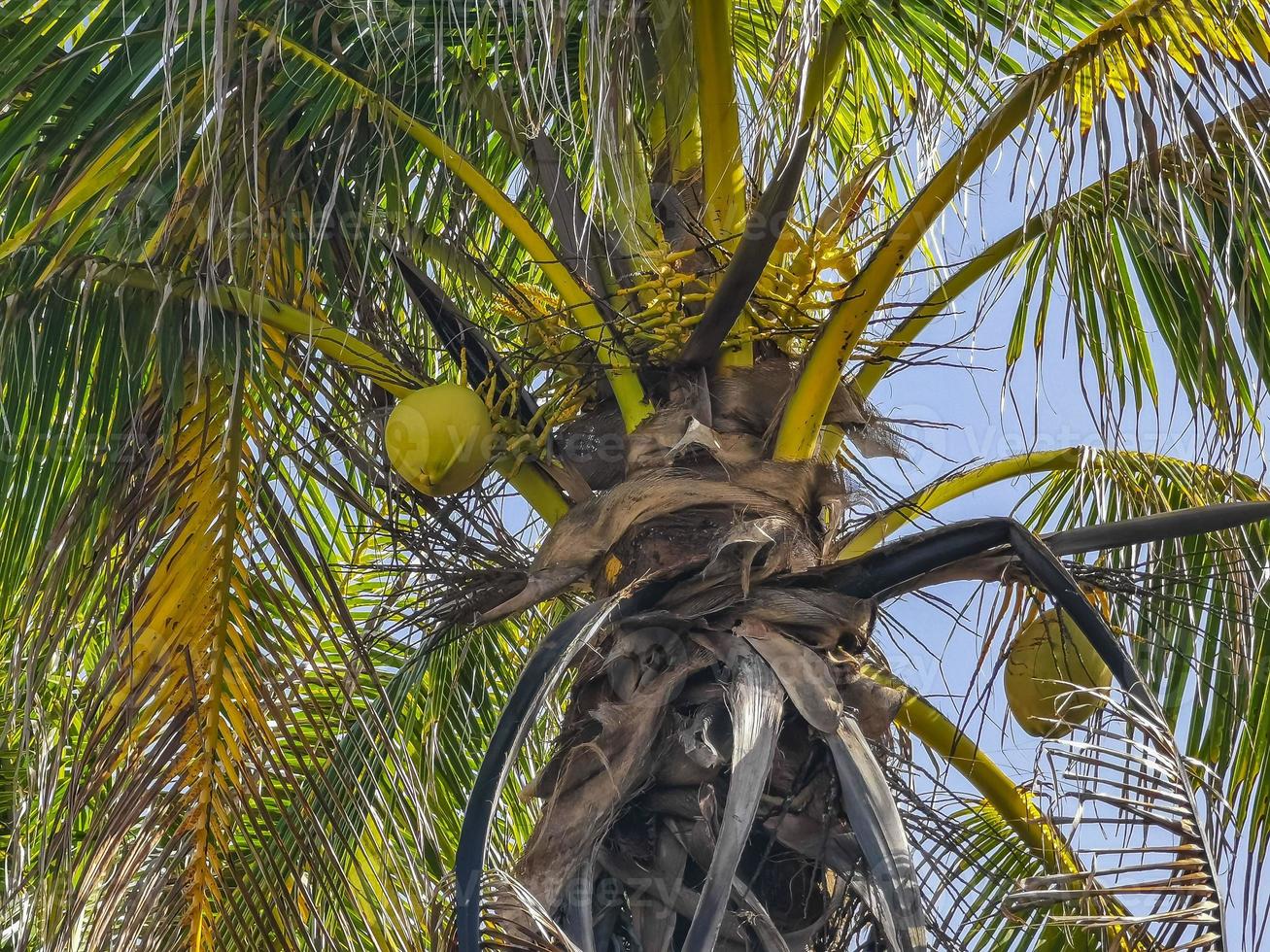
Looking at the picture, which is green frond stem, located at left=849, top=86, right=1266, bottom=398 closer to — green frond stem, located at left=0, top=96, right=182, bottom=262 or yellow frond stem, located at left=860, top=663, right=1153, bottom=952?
yellow frond stem, located at left=860, top=663, right=1153, bottom=952

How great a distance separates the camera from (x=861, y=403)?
269cm

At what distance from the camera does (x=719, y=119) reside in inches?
104

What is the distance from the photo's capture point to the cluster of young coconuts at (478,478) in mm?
2520

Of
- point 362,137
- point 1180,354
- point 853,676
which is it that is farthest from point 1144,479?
point 362,137

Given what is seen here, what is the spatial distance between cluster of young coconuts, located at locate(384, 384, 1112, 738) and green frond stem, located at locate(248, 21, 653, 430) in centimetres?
24

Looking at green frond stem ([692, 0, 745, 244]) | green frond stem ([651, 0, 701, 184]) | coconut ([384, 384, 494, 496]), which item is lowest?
coconut ([384, 384, 494, 496])

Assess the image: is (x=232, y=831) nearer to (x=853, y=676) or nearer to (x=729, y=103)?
(x=853, y=676)

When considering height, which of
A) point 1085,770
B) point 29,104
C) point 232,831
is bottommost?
point 1085,770

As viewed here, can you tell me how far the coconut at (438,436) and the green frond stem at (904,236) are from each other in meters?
0.52

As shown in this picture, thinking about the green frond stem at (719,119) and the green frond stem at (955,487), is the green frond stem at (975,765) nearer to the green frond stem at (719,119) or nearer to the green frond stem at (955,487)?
the green frond stem at (955,487)

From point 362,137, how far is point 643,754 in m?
1.78

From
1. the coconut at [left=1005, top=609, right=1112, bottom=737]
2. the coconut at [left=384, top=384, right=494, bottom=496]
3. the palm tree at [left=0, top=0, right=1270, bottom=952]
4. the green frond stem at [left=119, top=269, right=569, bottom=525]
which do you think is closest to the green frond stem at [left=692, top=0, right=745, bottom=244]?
the palm tree at [left=0, top=0, right=1270, bottom=952]

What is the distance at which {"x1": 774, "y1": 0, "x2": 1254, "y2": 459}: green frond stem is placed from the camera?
2.41 m

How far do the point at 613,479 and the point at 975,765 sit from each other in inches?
33.2
